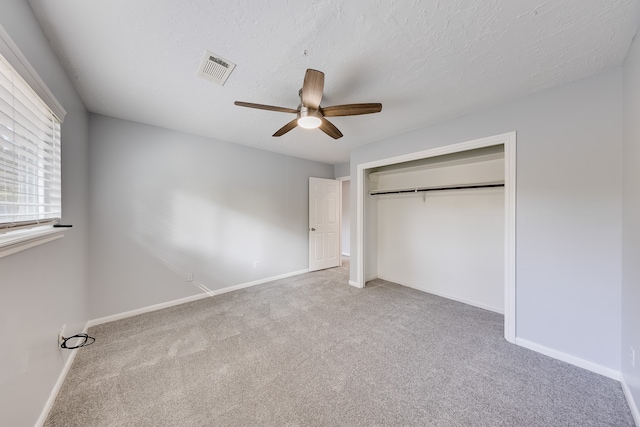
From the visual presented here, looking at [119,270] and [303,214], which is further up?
[303,214]

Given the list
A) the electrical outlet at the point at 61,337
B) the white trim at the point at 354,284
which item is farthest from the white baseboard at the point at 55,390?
the white trim at the point at 354,284

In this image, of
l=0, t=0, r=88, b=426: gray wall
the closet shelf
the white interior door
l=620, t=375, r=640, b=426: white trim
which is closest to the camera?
l=0, t=0, r=88, b=426: gray wall

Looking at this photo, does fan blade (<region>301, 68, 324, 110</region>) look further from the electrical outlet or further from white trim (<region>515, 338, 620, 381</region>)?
white trim (<region>515, 338, 620, 381</region>)

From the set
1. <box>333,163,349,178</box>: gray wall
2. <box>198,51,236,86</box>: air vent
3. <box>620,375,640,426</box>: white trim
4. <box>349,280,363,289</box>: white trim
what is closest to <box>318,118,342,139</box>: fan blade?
<box>198,51,236,86</box>: air vent

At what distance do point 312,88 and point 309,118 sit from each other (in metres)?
0.28

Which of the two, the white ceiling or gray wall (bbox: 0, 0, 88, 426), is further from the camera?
the white ceiling

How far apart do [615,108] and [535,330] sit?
198cm

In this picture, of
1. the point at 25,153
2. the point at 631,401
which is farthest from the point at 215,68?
the point at 631,401

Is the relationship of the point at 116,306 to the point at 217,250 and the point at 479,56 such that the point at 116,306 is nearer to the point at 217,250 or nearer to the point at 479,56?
the point at 217,250

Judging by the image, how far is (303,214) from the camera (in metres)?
4.55

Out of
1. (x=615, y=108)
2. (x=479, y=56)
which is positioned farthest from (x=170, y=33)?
(x=615, y=108)

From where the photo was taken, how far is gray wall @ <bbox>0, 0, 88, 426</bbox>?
1.09 m

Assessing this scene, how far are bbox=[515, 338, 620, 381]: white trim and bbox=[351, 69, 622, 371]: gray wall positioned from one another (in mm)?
32

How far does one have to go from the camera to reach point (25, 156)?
127 centimetres
